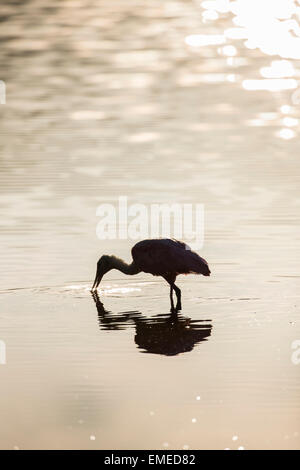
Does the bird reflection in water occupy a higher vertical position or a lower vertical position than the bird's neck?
higher

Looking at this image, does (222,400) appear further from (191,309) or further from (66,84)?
(66,84)

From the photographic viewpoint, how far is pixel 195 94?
37562mm

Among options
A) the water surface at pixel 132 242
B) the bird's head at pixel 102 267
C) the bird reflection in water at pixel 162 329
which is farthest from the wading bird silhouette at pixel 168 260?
the bird reflection in water at pixel 162 329

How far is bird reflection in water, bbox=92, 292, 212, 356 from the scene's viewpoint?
16562mm

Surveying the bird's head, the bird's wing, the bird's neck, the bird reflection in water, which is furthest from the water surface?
the bird's wing

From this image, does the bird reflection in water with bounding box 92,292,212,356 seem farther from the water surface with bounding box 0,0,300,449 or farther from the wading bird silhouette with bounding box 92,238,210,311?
the wading bird silhouette with bounding box 92,238,210,311

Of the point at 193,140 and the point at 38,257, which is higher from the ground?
the point at 38,257

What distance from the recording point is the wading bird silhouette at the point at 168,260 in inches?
774

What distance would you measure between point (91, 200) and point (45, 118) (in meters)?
9.09

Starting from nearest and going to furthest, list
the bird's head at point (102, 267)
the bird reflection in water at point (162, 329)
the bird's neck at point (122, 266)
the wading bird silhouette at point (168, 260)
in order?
the bird reflection in water at point (162, 329) → the wading bird silhouette at point (168, 260) → the bird's head at point (102, 267) → the bird's neck at point (122, 266)

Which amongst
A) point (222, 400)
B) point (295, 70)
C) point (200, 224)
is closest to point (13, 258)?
point (200, 224)

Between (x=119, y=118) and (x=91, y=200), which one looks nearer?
(x=91, y=200)

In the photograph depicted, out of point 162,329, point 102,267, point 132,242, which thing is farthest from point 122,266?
point 162,329

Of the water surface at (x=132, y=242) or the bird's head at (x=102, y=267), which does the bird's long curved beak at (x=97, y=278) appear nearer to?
the bird's head at (x=102, y=267)
